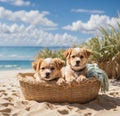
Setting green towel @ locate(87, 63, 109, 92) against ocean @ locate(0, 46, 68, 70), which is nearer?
green towel @ locate(87, 63, 109, 92)

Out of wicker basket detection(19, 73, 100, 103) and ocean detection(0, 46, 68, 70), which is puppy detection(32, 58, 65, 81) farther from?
ocean detection(0, 46, 68, 70)

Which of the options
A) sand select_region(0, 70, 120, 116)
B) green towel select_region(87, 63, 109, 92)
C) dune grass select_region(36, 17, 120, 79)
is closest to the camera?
sand select_region(0, 70, 120, 116)

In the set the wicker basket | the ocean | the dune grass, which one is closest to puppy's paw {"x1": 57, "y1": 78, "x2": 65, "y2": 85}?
the wicker basket

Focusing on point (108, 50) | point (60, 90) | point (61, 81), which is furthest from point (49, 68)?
point (108, 50)

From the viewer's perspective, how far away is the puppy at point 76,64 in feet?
15.5

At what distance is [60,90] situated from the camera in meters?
4.76

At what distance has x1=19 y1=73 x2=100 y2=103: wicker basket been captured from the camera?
472 cm

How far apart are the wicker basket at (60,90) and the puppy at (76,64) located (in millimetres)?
121

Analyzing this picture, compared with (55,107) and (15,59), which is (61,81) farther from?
(15,59)

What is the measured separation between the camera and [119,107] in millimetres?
4816

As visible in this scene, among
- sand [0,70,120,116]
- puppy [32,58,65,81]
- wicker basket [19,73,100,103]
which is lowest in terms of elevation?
sand [0,70,120,116]

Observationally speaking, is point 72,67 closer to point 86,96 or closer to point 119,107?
point 86,96

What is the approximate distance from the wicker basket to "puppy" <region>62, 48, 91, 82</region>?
0.40 ft

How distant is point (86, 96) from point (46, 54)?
148 inches
